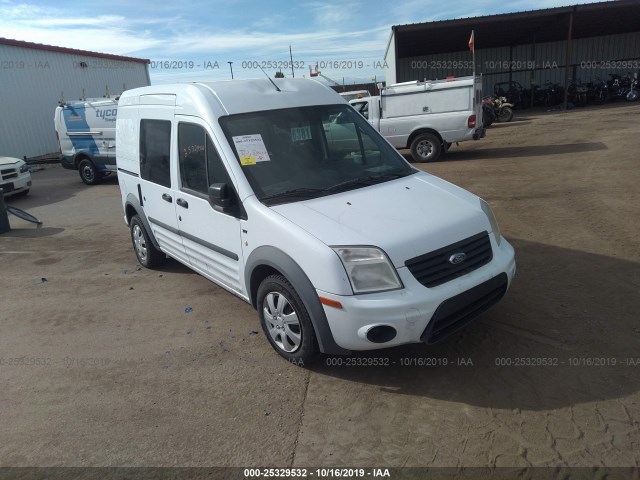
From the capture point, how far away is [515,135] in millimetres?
16766

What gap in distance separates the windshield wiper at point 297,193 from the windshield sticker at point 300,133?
0.60 m

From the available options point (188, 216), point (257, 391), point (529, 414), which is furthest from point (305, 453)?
point (188, 216)

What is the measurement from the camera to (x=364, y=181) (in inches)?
153

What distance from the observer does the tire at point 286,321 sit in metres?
3.31

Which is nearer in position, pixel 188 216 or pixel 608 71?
pixel 188 216

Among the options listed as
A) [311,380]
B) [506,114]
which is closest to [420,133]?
[311,380]

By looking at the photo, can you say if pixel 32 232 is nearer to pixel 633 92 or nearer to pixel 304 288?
pixel 304 288

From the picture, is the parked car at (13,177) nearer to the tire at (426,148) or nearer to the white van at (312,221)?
the white van at (312,221)

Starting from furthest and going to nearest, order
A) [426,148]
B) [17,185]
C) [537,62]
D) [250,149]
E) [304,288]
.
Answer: [537,62]
[426,148]
[17,185]
[250,149]
[304,288]

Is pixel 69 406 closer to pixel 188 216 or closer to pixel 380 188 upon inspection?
pixel 188 216

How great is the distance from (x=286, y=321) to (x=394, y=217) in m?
1.10

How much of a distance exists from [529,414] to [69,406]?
10.3 feet

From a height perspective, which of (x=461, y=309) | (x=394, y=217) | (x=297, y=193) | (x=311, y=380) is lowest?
(x=311, y=380)

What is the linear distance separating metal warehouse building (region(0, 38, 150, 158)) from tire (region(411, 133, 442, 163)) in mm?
13453
